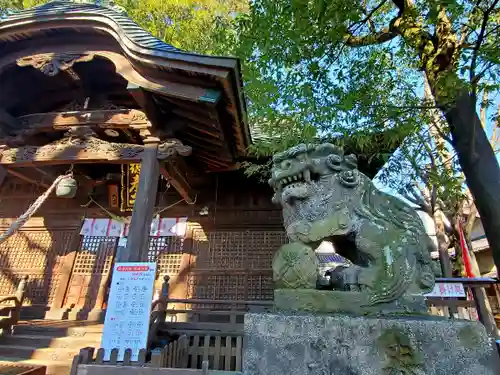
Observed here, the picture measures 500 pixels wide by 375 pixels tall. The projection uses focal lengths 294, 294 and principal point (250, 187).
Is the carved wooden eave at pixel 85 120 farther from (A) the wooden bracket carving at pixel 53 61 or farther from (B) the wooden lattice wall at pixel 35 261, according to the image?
(B) the wooden lattice wall at pixel 35 261

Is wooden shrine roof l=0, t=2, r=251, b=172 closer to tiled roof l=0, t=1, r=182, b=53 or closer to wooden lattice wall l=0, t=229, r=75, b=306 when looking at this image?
tiled roof l=0, t=1, r=182, b=53

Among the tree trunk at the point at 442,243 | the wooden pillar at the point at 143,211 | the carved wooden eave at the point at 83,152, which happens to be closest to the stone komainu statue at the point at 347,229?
the wooden pillar at the point at 143,211

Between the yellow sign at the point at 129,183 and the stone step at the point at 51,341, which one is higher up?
the yellow sign at the point at 129,183

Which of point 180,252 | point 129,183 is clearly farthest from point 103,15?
point 180,252

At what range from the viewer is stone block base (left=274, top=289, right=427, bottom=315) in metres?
2.05

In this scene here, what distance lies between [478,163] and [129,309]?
524cm

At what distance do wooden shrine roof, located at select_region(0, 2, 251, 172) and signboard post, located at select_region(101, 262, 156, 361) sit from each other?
242cm

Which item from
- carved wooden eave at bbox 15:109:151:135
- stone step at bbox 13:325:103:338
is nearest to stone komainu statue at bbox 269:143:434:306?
carved wooden eave at bbox 15:109:151:135

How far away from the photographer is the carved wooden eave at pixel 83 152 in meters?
5.02

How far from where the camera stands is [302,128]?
5148 mm

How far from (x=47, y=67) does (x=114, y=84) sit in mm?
1306

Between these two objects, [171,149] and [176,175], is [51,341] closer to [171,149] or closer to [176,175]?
[176,175]

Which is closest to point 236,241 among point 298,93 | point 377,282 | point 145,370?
point 298,93

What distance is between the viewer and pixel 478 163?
417 centimetres
